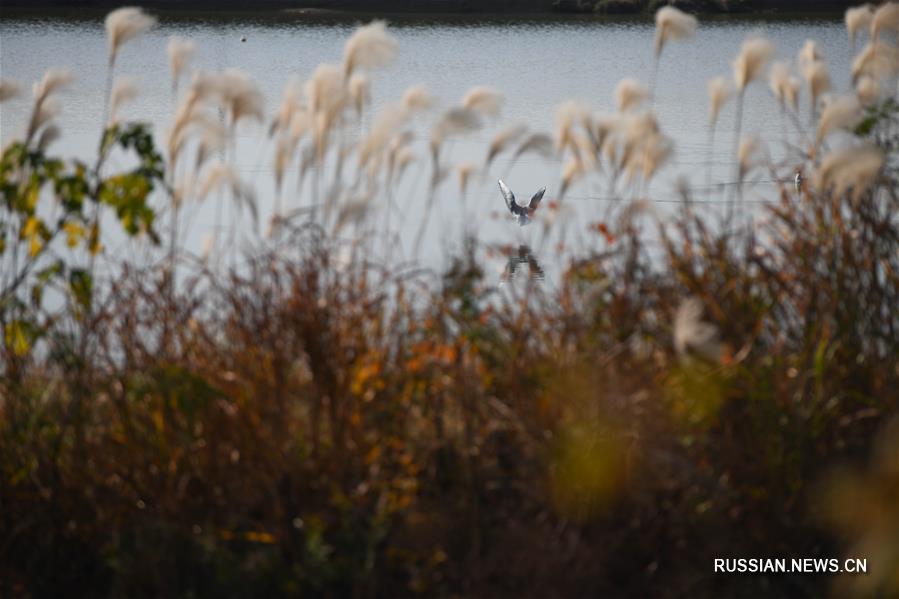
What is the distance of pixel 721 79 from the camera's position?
2889mm

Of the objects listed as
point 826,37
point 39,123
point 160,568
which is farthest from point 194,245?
point 826,37

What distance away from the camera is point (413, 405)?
2.54 metres

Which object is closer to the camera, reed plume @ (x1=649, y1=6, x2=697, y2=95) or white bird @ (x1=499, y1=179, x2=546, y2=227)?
reed plume @ (x1=649, y1=6, x2=697, y2=95)

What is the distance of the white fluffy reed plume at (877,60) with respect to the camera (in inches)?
121

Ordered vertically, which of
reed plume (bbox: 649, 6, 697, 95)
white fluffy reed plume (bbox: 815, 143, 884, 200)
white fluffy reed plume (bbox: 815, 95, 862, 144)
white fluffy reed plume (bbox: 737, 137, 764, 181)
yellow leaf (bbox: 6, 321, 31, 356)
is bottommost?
yellow leaf (bbox: 6, 321, 31, 356)

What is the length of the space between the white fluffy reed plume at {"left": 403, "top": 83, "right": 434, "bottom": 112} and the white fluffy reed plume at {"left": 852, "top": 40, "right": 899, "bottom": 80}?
41.3 inches

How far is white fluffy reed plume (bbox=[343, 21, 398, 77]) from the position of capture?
265cm

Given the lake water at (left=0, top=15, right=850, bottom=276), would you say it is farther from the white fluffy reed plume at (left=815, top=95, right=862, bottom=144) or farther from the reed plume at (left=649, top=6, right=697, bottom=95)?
the white fluffy reed plume at (left=815, top=95, right=862, bottom=144)

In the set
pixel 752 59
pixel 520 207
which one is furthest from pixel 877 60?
pixel 520 207

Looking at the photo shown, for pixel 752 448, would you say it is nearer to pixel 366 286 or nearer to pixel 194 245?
pixel 366 286

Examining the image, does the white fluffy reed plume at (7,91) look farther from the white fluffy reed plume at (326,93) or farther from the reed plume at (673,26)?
the reed plume at (673,26)

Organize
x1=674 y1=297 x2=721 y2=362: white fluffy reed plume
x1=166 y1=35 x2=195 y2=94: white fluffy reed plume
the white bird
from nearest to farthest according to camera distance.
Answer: x1=674 y1=297 x2=721 y2=362: white fluffy reed plume
x1=166 y1=35 x2=195 y2=94: white fluffy reed plume
the white bird

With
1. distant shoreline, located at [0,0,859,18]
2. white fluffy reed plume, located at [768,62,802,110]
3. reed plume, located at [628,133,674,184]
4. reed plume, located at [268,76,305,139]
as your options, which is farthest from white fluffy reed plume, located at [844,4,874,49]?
distant shoreline, located at [0,0,859,18]

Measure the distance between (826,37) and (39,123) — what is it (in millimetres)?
12142
